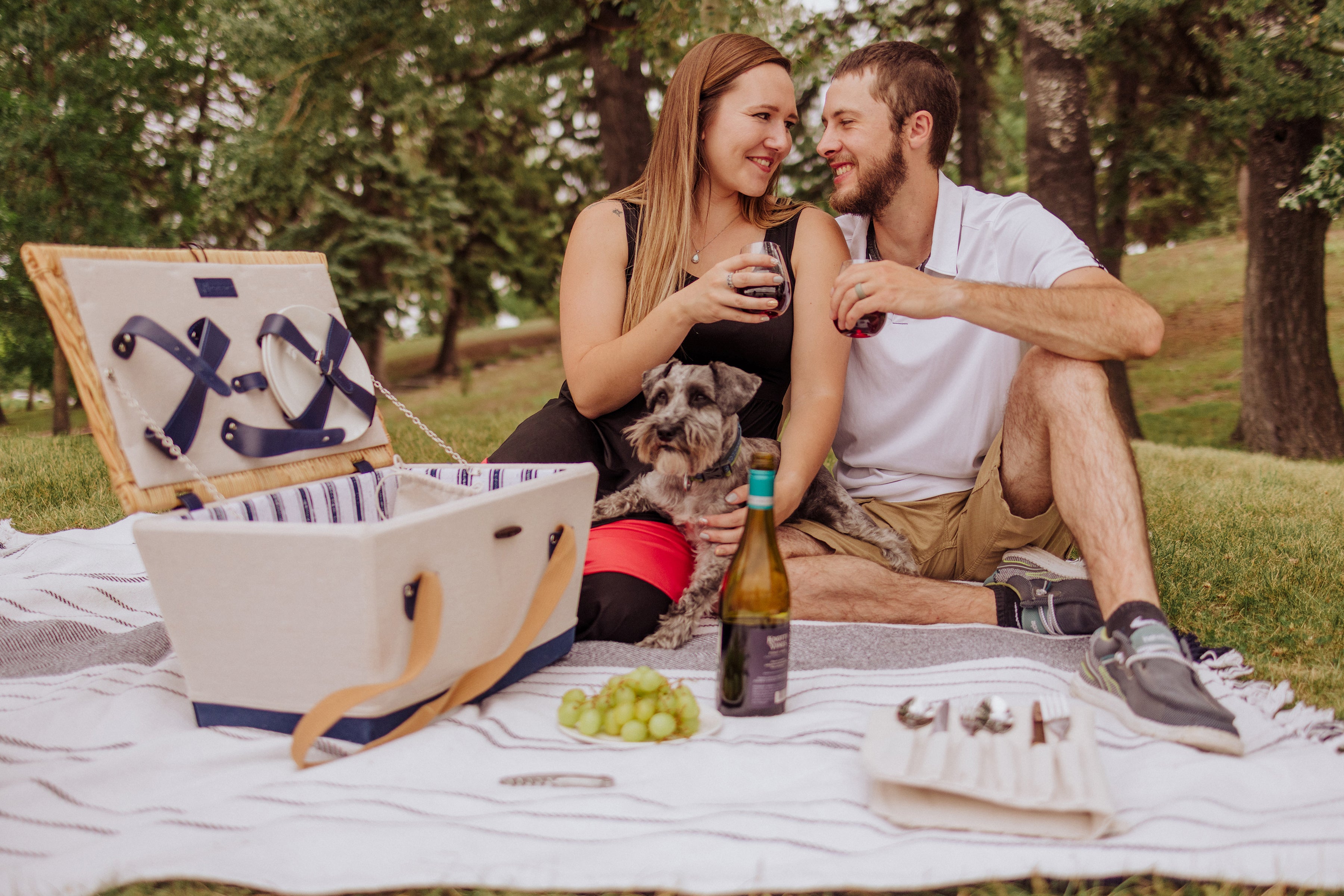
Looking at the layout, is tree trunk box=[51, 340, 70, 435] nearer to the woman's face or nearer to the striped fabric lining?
the striped fabric lining

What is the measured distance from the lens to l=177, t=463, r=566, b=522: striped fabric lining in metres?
2.25

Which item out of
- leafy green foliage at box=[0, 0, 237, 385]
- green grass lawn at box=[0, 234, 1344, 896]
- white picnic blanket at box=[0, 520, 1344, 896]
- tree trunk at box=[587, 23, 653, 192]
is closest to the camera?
white picnic blanket at box=[0, 520, 1344, 896]

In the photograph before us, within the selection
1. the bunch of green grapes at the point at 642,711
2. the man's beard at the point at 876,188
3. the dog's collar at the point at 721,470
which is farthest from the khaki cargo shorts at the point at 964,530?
the bunch of green grapes at the point at 642,711

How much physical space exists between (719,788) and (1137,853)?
77 centimetres

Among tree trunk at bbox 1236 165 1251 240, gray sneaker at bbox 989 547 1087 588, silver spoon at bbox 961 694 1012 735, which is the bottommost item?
silver spoon at bbox 961 694 1012 735

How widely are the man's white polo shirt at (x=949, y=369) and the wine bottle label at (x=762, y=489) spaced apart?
1.28 metres

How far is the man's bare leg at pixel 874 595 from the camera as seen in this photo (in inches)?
116

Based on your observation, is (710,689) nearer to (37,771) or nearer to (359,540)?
(359,540)

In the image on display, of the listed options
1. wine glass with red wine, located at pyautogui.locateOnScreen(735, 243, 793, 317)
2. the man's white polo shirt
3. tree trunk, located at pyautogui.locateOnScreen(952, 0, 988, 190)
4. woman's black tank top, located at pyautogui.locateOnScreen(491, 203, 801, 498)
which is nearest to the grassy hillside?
tree trunk, located at pyautogui.locateOnScreen(952, 0, 988, 190)

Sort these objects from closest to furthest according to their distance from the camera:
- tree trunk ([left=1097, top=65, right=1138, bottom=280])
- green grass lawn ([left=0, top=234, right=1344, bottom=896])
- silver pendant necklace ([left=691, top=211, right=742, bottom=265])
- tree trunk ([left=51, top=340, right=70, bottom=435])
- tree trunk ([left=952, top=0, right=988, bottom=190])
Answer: green grass lawn ([left=0, top=234, right=1344, bottom=896]) → silver pendant necklace ([left=691, top=211, right=742, bottom=265]) → tree trunk ([left=1097, top=65, right=1138, bottom=280]) → tree trunk ([left=952, top=0, right=988, bottom=190]) → tree trunk ([left=51, top=340, right=70, bottom=435])

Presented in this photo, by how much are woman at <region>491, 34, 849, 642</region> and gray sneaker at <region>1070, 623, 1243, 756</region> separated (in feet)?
3.41

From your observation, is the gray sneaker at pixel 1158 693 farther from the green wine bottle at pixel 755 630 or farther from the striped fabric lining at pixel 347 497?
the striped fabric lining at pixel 347 497

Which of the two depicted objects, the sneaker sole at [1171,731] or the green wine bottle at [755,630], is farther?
the green wine bottle at [755,630]

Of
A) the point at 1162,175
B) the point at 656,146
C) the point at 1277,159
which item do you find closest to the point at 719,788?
the point at 656,146
